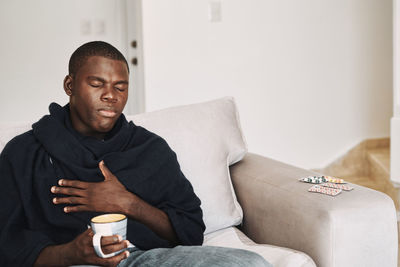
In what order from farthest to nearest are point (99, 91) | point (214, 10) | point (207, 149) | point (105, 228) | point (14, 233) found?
point (214, 10) < point (207, 149) < point (99, 91) < point (14, 233) < point (105, 228)

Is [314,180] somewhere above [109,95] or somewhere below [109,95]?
below

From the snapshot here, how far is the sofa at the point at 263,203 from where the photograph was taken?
1.26 metres

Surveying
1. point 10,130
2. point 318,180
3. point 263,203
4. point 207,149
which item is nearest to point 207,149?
point 207,149

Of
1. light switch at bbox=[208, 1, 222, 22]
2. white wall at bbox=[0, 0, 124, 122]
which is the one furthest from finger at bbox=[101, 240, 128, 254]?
white wall at bbox=[0, 0, 124, 122]

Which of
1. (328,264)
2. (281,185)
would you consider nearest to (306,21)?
(281,185)

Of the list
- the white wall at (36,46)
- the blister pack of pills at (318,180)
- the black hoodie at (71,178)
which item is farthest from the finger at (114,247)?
the white wall at (36,46)

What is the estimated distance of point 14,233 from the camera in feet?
4.03

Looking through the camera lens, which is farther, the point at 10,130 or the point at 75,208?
the point at 10,130

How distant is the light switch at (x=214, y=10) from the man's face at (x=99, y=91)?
6.60ft

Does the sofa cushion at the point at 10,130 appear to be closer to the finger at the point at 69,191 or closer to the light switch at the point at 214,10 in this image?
the finger at the point at 69,191

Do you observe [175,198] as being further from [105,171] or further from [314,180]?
[314,180]

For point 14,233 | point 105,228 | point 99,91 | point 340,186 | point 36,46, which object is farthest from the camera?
point 36,46

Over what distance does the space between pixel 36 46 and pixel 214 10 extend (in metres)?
1.23

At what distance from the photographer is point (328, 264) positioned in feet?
4.12
